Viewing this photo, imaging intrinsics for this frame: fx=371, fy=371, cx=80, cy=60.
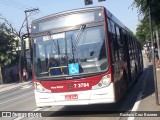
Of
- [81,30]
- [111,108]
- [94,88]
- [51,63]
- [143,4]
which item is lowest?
[111,108]

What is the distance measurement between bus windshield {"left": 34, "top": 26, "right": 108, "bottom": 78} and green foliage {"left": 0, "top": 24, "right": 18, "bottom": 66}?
32449 millimetres

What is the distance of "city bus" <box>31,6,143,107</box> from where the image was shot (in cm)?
1071

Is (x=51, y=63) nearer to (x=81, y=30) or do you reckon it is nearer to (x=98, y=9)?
(x=81, y=30)

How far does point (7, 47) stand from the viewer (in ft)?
142

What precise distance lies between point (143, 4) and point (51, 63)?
26.3 ft

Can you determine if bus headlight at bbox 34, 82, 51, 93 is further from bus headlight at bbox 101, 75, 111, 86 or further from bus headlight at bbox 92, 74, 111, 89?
bus headlight at bbox 101, 75, 111, 86

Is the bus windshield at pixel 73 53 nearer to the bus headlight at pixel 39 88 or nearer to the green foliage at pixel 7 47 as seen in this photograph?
the bus headlight at pixel 39 88

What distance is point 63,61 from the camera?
11102 millimetres

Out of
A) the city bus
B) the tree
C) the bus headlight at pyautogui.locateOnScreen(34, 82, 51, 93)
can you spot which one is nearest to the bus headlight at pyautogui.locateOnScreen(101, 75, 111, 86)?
the city bus

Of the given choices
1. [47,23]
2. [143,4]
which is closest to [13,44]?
[143,4]

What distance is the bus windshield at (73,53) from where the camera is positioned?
35.6 feet

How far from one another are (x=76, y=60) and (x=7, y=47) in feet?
110

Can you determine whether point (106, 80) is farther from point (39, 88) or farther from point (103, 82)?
point (39, 88)

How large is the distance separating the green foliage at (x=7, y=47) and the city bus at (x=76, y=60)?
32203 mm
